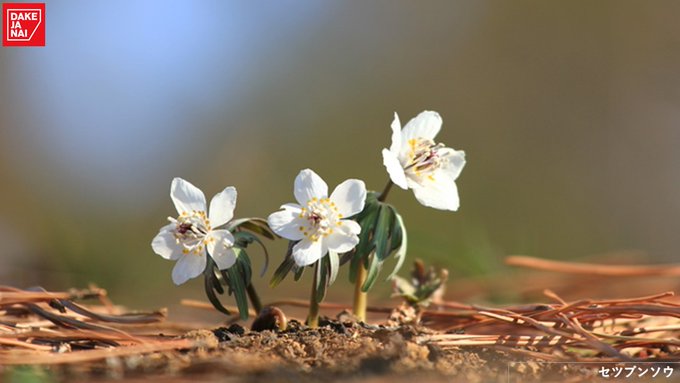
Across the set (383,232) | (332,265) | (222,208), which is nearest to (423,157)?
(383,232)

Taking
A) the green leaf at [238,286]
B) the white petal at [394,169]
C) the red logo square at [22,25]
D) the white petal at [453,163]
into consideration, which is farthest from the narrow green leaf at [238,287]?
the red logo square at [22,25]

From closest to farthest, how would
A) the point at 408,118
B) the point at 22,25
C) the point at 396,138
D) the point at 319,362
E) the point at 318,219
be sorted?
1. the point at 319,362
2. the point at 318,219
3. the point at 396,138
4. the point at 22,25
5. the point at 408,118

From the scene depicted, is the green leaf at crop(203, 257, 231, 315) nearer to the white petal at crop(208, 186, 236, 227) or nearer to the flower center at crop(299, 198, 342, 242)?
the white petal at crop(208, 186, 236, 227)

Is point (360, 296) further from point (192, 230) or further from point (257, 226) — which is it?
point (192, 230)

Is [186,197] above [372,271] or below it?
above

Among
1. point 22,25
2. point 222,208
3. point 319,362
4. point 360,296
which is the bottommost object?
point 319,362

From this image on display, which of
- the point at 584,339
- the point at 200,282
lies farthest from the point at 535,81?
the point at 584,339

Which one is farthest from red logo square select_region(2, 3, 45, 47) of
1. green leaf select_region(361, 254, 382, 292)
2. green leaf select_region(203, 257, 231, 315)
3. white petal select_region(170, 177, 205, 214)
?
green leaf select_region(361, 254, 382, 292)

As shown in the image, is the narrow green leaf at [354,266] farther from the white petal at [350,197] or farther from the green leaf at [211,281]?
the green leaf at [211,281]
